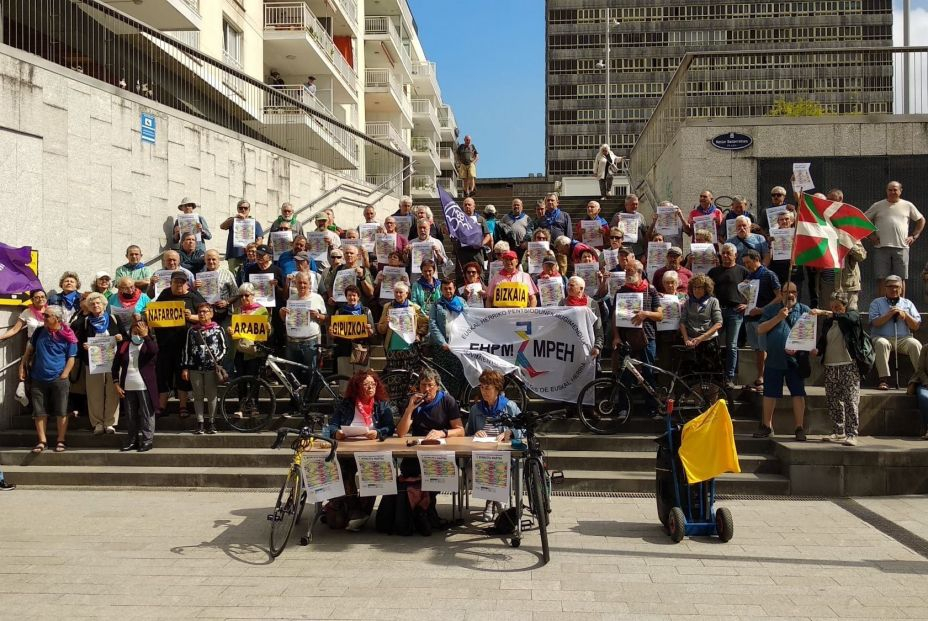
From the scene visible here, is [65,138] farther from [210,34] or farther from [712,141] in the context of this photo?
[210,34]

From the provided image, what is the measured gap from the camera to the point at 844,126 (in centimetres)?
1734

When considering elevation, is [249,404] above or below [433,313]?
below

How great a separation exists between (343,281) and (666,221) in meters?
5.89

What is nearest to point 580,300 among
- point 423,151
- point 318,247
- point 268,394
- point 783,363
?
point 783,363

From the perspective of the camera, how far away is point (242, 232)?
599 inches

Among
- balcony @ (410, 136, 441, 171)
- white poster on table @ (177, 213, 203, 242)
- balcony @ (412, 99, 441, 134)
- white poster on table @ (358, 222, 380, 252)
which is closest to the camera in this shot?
white poster on table @ (177, 213, 203, 242)

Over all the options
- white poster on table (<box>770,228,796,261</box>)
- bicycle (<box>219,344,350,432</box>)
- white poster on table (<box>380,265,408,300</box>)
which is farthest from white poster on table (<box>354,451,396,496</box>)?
white poster on table (<box>770,228,796,261</box>)

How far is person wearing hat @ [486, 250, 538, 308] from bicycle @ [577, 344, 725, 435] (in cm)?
169

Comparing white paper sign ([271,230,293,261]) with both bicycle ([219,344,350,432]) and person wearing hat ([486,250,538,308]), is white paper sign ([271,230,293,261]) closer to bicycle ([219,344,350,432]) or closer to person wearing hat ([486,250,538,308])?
bicycle ([219,344,350,432])

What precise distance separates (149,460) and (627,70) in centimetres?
11285

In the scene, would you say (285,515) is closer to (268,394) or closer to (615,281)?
(268,394)

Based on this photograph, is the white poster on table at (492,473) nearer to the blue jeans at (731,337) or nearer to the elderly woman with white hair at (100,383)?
the blue jeans at (731,337)

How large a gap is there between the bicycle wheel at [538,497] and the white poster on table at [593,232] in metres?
8.62

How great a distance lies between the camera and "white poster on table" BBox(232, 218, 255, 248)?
15.2 metres
